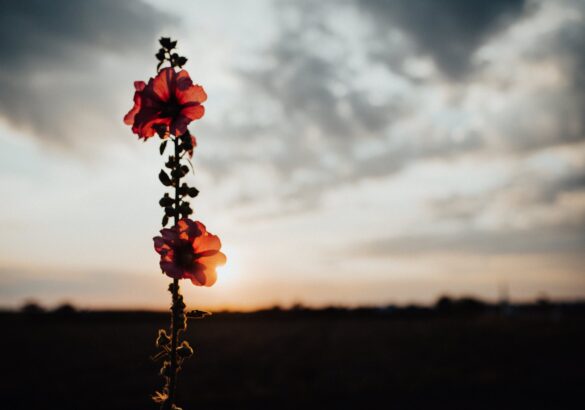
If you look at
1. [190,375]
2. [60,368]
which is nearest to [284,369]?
[190,375]

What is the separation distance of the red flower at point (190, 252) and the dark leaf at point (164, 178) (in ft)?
0.57

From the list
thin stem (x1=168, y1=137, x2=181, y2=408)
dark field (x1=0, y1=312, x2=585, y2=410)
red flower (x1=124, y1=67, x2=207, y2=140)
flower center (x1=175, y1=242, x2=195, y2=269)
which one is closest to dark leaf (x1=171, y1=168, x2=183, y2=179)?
thin stem (x1=168, y1=137, x2=181, y2=408)

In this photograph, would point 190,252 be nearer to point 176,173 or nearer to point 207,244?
point 207,244

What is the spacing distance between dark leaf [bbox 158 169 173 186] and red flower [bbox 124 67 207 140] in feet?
0.54

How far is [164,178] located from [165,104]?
0.32 m

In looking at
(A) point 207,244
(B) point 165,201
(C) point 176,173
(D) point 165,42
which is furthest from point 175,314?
(D) point 165,42

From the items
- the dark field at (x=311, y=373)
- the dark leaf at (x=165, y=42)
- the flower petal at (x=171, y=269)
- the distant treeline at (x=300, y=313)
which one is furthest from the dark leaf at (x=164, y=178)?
the distant treeline at (x=300, y=313)

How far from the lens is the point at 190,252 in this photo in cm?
201

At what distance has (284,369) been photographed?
2548 cm

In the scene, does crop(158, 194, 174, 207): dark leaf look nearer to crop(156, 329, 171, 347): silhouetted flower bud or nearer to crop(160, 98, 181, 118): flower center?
crop(160, 98, 181, 118): flower center

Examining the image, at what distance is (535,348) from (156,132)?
39.2 meters

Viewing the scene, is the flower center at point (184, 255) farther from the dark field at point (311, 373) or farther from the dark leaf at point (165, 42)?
the dark field at point (311, 373)

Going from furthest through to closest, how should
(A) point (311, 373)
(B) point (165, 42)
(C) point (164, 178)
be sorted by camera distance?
(A) point (311, 373) → (B) point (165, 42) → (C) point (164, 178)

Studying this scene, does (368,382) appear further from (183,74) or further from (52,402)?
(183,74)
